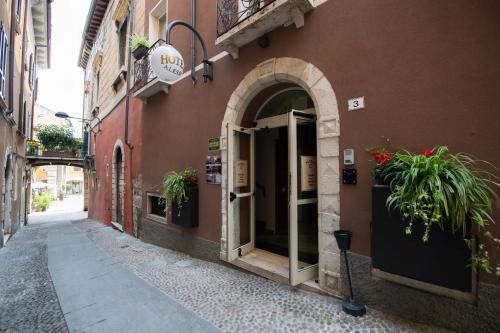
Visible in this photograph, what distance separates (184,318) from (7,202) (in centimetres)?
890

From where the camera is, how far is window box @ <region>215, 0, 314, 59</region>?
3414 mm

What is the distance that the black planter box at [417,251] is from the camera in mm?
2143

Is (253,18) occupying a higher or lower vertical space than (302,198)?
higher

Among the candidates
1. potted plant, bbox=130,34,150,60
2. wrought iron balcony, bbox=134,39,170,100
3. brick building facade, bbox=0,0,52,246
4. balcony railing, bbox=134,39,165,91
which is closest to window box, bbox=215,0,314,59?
wrought iron balcony, bbox=134,39,170,100

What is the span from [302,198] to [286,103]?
1855 millimetres

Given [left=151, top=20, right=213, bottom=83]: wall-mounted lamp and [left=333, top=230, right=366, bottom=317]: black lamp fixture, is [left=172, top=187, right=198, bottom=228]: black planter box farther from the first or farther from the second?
[left=333, top=230, right=366, bottom=317]: black lamp fixture

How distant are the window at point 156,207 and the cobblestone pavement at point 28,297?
2.28 m

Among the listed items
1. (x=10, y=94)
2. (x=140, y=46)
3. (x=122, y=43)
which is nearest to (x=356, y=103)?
(x=140, y=46)

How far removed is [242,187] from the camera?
15.1ft

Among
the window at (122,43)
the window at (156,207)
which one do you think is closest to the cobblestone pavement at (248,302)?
the window at (156,207)

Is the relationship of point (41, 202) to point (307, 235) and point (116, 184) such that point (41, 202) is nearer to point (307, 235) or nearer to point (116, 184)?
point (116, 184)

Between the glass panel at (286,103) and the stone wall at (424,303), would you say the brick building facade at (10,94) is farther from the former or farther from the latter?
the stone wall at (424,303)

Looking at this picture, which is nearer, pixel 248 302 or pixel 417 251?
pixel 417 251

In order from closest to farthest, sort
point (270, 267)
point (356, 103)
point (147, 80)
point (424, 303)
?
1. point (424, 303)
2. point (356, 103)
3. point (270, 267)
4. point (147, 80)
